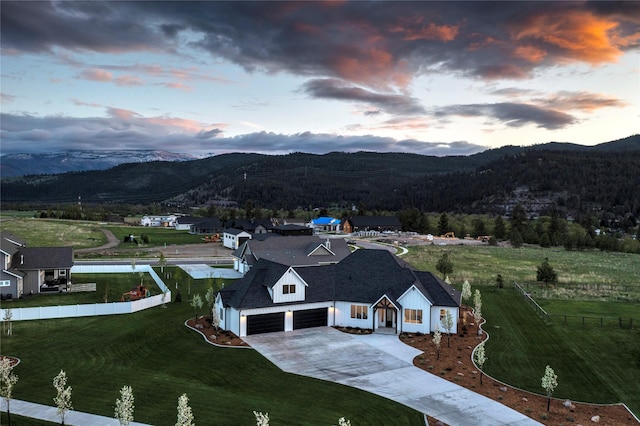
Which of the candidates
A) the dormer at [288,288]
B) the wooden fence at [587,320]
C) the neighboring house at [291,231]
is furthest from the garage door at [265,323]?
the neighboring house at [291,231]

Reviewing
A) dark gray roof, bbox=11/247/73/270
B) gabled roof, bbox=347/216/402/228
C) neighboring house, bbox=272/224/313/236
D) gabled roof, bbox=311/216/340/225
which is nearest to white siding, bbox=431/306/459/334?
dark gray roof, bbox=11/247/73/270

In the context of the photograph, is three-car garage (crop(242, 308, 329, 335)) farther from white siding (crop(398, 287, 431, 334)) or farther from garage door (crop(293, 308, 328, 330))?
white siding (crop(398, 287, 431, 334))

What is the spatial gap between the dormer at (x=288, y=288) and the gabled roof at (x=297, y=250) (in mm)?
18074

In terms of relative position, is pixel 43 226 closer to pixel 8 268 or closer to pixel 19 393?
pixel 8 268

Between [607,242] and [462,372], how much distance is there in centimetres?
10478

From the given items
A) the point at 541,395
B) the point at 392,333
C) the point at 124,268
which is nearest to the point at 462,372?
the point at 541,395

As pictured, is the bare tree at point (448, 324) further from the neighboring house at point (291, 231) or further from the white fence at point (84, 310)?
the neighboring house at point (291, 231)

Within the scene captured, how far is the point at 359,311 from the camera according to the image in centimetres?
3881

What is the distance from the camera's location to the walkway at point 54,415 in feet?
67.6

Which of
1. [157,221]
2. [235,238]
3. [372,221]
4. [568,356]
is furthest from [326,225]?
[568,356]

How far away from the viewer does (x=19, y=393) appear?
2369 cm

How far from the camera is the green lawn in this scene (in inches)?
1050

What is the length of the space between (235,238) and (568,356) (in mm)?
69762

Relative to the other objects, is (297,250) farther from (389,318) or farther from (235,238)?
(235,238)
